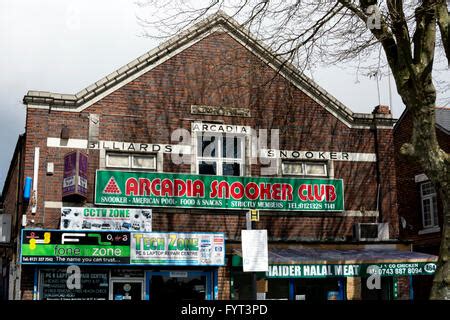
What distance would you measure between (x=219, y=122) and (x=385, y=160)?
18.6 ft

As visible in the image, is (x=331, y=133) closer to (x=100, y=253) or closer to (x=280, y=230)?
(x=280, y=230)

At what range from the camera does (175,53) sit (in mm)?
17984

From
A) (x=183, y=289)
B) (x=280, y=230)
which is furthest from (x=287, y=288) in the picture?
(x=183, y=289)

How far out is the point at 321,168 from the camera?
18.8 m

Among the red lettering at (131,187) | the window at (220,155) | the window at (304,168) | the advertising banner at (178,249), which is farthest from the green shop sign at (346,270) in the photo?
the red lettering at (131,187)

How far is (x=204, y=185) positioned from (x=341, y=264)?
4486 millimetres

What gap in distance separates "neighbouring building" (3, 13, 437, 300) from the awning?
40 millimetres

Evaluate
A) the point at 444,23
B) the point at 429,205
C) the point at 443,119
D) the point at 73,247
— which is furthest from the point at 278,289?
the point at 443,119

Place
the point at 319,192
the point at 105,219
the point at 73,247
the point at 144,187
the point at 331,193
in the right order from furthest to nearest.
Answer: the point at 331,193
the point at 319,192
the point at 144,187
the point at 105,219
the point at 73,247

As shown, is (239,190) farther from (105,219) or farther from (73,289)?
(73,289)

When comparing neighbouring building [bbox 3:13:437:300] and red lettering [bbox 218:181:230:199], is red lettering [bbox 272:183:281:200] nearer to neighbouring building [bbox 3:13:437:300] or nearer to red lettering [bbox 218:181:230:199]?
neighbouring building [bbox 3:13:437:300]

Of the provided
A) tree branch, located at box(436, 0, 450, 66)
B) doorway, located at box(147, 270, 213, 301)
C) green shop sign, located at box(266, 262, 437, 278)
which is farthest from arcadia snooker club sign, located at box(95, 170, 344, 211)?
tree branch, located at box(436, 0, 450, 66)

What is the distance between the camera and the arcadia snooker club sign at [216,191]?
16.6 m

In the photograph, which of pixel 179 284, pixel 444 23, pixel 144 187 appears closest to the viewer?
pixel 444 23
